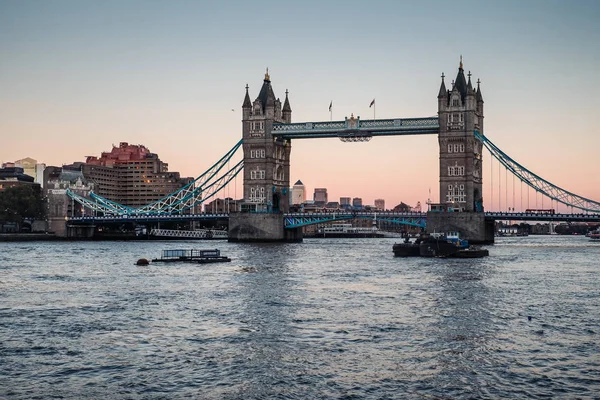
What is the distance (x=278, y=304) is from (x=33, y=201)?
137 meters

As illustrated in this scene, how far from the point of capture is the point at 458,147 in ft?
401

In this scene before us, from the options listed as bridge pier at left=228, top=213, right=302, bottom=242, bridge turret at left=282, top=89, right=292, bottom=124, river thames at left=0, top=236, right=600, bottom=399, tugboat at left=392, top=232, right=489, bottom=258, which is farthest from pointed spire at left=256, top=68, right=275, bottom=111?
river thames at left=0, top=236, right=600, bottom=399

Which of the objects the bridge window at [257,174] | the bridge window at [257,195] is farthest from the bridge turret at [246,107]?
the bridge window at [257,195]

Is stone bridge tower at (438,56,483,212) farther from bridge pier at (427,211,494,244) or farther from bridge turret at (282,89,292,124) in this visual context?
bridge turret at (282,89,292,124)

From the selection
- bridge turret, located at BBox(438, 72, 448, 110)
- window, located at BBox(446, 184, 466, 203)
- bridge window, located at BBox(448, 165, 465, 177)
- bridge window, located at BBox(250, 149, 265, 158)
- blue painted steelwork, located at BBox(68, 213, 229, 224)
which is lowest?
blue painted steelwork, located at BBox(68, 213, 229, 224)

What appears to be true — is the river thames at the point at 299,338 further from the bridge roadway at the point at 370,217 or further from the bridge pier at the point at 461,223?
the bridge roadway at the point at 370,217

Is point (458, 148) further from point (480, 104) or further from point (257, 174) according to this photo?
point (257, 174)

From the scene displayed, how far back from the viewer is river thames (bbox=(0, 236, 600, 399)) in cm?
2456

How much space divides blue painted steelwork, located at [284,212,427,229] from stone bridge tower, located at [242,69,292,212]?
14.2 feet

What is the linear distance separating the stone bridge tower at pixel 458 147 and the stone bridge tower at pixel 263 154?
29.4 m

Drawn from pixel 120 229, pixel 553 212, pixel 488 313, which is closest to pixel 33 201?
pixel 120 229

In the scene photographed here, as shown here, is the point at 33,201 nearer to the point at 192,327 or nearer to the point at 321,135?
the point at 321,135

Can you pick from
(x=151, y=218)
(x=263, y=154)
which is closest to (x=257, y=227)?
(x=263, y=154)

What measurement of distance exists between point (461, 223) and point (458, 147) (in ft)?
41.4
